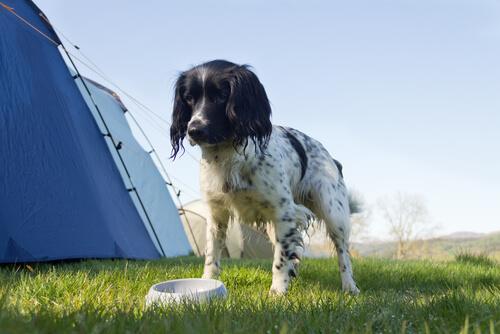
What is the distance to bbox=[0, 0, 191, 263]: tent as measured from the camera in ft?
16.5

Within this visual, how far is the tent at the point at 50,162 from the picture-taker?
502 cm

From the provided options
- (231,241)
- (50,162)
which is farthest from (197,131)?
(231,241)

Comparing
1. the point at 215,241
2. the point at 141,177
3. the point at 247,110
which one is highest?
the point at 247,110

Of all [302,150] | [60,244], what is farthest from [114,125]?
[302,150]

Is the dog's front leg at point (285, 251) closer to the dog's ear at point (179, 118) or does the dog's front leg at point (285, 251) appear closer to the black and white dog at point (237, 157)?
the black and white dog at point (237, 157)

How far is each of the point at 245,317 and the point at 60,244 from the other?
389 cm

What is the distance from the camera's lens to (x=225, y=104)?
12.8 feet

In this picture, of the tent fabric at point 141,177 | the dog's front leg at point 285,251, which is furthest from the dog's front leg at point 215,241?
the tent fabric at point 141,177

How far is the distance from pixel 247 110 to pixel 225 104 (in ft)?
0.59

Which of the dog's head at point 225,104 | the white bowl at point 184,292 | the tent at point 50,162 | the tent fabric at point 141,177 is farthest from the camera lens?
the tent fabric at point 141,177

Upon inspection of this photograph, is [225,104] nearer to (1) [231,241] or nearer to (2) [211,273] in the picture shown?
(2) [211,273]

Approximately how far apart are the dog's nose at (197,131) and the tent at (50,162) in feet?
7.87

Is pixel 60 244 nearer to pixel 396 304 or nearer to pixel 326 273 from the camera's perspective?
pixel 326 273

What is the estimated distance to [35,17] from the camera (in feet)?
19.7
